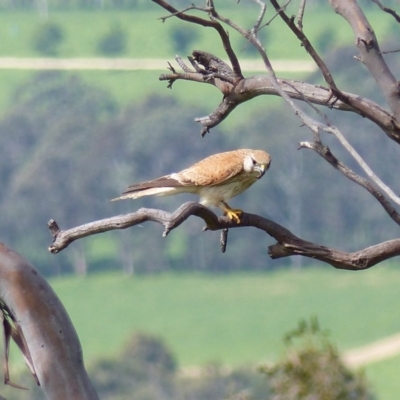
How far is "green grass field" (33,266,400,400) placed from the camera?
32062 millimetres

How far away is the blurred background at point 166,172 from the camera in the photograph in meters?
31.7

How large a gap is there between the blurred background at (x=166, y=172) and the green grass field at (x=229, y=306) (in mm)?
68

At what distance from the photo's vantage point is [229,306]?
34.9 m

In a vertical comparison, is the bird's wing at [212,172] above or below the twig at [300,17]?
above

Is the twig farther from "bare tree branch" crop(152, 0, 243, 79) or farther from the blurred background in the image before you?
the blurred background

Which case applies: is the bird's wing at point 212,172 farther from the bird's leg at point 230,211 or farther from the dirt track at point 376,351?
the dirt track at point 376,351

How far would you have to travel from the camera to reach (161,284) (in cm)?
3491

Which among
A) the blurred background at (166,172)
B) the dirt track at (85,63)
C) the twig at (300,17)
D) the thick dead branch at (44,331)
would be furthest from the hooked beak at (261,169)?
the dirt track at (85,63)

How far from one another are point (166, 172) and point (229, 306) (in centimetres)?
487

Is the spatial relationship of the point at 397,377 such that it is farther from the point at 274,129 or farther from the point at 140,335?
the point at 274,129

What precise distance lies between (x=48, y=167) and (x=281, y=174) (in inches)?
325

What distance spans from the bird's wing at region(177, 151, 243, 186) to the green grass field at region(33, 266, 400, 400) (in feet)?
85.5

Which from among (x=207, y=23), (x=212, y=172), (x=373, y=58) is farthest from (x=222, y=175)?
(x=373, y=58)

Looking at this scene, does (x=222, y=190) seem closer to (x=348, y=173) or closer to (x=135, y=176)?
(x=348, y=173)
